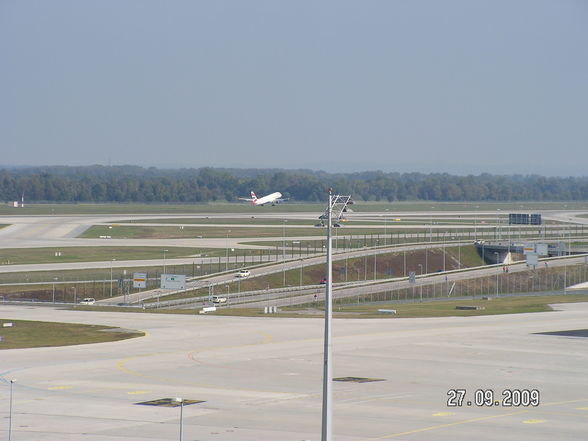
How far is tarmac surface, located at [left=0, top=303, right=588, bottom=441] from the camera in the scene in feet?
145

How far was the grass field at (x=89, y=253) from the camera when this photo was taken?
165250 millimetres

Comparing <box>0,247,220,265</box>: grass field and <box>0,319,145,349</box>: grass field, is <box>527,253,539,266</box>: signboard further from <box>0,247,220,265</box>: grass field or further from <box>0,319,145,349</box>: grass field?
<box>0,319,145,349</box>: grass field

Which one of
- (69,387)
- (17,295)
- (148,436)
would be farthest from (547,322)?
(17,295)

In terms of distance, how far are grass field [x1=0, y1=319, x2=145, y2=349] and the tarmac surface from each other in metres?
2.50

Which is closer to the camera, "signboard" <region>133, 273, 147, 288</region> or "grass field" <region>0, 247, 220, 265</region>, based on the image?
"signboard" <region>133, 273, 147, 288</region>

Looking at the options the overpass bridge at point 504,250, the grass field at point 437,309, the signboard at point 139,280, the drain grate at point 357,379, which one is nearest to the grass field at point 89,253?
the signboard at point 139,280

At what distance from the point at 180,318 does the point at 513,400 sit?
165ft

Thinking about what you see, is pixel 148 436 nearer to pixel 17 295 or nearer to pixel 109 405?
pixel 109 405

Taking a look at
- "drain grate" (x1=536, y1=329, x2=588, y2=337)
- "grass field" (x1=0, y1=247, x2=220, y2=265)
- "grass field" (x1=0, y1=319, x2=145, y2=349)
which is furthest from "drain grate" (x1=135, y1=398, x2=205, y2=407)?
"grass field" (x1=0, y1=247, x2=220, y2=265)

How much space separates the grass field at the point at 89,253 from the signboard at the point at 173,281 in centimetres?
4561

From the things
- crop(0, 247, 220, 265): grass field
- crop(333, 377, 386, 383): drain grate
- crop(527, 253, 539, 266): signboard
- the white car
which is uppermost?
crop(527, 253, 539, 266): signboard

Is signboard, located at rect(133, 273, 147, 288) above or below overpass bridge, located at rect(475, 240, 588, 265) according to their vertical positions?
below

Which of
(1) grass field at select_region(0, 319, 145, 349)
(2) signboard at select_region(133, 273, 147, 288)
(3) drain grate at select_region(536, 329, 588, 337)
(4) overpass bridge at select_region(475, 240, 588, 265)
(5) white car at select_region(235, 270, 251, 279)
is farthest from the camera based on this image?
(4) overpass bridge at select_region(475, 240, 588, 265)

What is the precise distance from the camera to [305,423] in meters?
45.5
